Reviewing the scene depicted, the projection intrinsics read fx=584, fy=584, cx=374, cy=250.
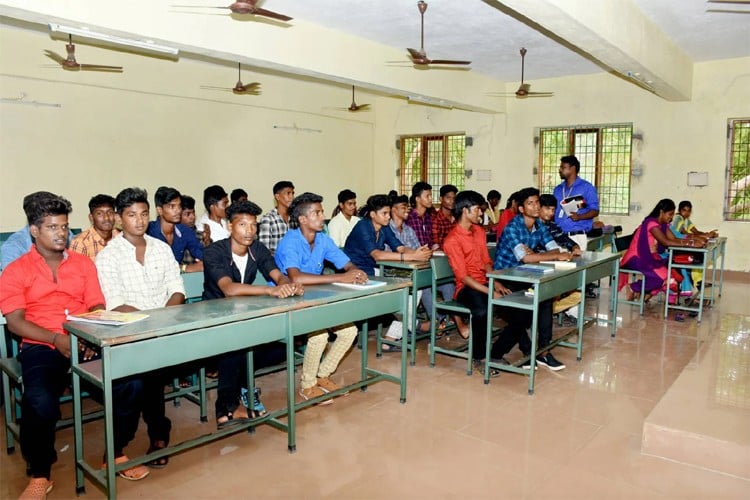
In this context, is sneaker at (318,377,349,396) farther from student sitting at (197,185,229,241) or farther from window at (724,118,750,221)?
window at (724,118,750,221)

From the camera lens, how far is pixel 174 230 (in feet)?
15.0

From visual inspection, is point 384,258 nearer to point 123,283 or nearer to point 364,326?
point 364,326

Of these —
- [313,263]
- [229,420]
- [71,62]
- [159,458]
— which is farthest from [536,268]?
[71,62]

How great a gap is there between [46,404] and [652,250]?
229 inches

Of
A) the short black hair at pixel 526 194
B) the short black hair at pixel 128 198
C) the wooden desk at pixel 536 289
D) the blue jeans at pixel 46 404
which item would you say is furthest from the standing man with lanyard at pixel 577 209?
the blue jeans at pixel 46 404

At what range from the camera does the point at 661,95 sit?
8742 mm

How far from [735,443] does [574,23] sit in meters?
3.45

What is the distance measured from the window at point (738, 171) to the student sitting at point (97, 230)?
867 centimetres

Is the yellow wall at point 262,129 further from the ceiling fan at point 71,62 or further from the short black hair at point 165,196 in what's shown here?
the short black hair at point 165,196

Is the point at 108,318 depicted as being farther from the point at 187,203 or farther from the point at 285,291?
the point at 187,203

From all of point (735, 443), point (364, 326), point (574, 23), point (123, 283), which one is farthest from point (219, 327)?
point (574, 23)

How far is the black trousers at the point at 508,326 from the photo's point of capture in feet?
14.1

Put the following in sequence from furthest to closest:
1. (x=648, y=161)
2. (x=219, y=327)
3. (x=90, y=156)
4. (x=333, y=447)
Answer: (x=648, y=161), (x=90, y=156), (x=333, y=447), (x=219, y=327)

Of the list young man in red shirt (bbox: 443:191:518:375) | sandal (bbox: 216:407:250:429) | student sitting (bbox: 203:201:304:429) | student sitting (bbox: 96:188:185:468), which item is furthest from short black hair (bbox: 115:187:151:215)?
young man in red shirt (bbox: 443:191:518:375)
